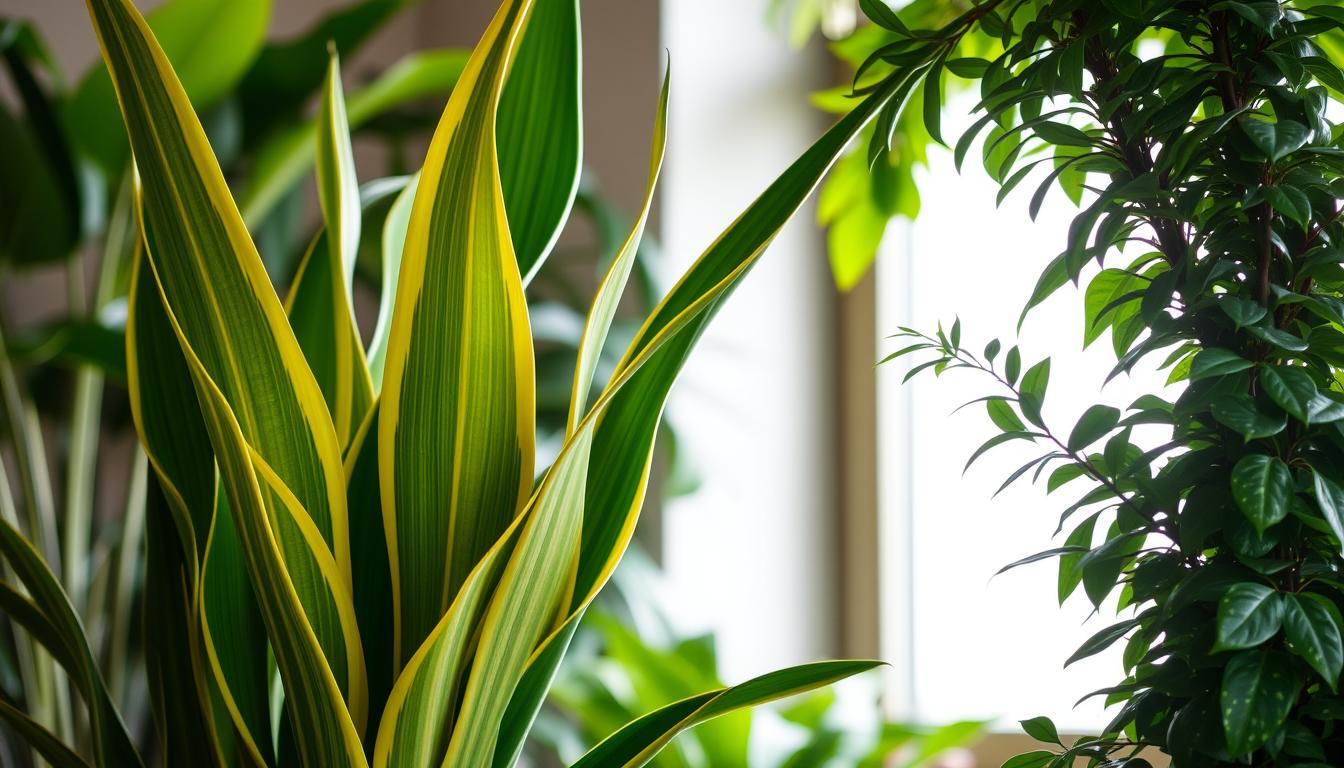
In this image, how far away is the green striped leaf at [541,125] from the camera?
0.55 m

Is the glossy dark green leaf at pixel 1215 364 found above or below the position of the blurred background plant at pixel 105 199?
below

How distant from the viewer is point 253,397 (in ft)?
1.48

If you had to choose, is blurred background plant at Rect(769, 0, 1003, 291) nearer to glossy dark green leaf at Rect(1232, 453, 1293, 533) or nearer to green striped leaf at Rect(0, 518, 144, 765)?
glossy dark green leaf at Rect(1232, 453, 1293, 533)

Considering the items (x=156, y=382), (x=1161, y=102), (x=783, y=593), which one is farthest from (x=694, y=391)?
(x=1161, y=102)

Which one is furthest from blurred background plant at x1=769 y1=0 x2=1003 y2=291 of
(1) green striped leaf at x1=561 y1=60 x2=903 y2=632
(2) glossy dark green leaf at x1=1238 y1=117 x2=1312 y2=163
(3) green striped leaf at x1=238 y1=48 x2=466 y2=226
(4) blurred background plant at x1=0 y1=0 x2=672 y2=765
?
(3) green striped leaf at x1=238 y1=48 x2=466 y2=226

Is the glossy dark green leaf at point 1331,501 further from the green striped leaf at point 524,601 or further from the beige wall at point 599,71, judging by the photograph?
the beige wall at point 599,71

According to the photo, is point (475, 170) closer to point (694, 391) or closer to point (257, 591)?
point (257, 591)

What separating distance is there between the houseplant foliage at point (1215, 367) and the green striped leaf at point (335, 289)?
0.99 ft

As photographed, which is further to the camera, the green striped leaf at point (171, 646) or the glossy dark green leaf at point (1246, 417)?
the green striped leaf at point (171, 646)

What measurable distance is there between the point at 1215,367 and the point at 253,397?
362 millimetres

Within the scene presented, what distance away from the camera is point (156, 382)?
53 cm

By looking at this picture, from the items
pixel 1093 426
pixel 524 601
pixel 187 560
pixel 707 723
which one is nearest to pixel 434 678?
pixel 524 601

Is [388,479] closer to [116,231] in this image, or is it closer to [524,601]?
[524,601]

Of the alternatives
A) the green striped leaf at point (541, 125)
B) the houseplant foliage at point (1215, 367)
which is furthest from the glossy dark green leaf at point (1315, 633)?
the green striped leaf at point (541, 125)
